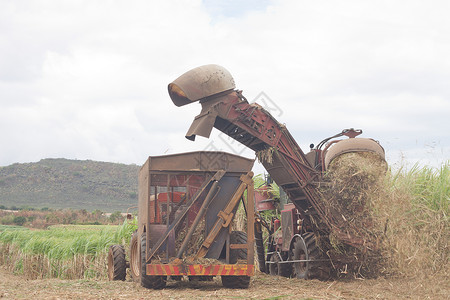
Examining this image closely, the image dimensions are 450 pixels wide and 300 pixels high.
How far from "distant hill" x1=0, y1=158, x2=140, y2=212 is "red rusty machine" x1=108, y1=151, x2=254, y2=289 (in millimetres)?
46911

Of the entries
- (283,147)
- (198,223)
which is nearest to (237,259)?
(198,223)

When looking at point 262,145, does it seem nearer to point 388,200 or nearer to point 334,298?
point 388,200

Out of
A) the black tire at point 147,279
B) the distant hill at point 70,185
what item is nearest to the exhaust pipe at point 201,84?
the black tire at point 147,279

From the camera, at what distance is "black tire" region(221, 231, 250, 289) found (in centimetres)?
978

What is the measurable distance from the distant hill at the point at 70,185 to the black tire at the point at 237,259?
154 ft

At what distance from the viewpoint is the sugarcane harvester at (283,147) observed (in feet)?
34.7

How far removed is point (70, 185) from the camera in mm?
67375

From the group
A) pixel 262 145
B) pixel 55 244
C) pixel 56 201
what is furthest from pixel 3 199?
pixel 262 145

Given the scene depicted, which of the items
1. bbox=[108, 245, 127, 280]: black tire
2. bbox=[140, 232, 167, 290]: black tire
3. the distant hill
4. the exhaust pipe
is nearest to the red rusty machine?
bbox=[140, 232, 167, 290]: black tire

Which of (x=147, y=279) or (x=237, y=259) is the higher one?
(x=237, y=259)

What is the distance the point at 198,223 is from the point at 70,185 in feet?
198

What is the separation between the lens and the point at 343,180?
10133mm

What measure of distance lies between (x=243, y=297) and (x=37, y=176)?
67192 millimetres

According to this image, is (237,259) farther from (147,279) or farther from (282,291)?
(147,279)
